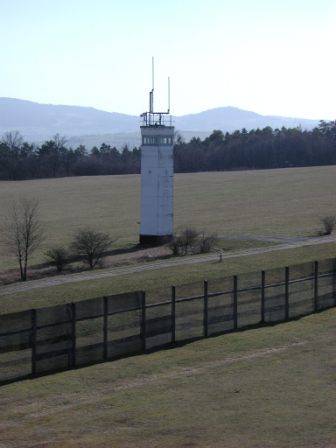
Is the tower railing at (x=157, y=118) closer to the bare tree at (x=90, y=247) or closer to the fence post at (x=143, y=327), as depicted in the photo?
the bare tree at (x=90, y=247)

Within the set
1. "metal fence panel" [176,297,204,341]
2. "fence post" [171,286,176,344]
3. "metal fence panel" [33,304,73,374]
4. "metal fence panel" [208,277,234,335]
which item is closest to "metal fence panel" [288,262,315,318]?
"metal fence panel" [208,277,234,335]

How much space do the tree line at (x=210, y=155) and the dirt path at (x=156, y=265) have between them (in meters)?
99.7

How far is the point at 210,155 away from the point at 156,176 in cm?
10676

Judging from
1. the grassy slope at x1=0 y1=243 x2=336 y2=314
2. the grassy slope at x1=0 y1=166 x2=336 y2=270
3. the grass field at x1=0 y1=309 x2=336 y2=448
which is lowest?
the grassy slope at x1=0 y1=166 x2=336 y2=270

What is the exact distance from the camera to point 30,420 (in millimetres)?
15383

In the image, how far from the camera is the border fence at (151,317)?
18.8m

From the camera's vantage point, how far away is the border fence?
739 inches

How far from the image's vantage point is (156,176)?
5072 cm

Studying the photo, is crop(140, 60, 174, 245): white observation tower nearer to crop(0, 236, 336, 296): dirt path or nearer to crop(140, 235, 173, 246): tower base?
crop(140, 235, 173, 246): tower base

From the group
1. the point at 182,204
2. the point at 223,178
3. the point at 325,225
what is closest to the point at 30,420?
the point at 325,225

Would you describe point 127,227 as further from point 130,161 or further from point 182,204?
point 130,161

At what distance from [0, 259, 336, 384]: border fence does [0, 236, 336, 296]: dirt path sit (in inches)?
438

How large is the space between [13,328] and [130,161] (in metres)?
136

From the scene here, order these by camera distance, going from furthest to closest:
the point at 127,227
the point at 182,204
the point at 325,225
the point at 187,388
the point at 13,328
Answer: the point at 182,204
the point at 127,227
the point at 325,225
the point at 13,328
the point at 187,388
